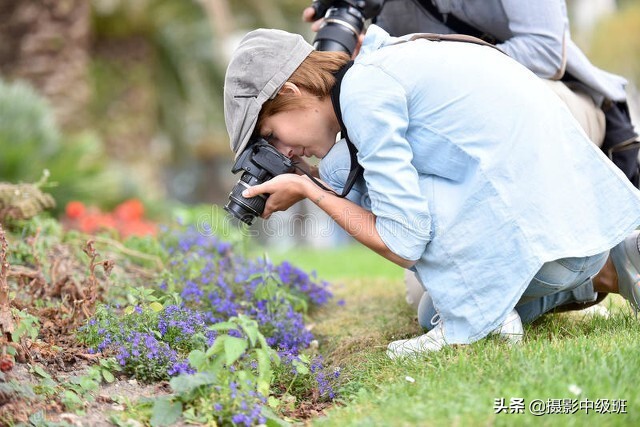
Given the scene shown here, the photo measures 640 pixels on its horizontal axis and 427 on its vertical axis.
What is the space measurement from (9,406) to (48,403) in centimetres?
15

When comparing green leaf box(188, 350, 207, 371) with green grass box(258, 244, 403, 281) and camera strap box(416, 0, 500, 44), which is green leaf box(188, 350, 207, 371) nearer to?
camera strap box(416, 0, 500, 44)

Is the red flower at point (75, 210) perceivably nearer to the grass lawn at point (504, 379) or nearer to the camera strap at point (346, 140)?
the grass lawn at point (504, 379)

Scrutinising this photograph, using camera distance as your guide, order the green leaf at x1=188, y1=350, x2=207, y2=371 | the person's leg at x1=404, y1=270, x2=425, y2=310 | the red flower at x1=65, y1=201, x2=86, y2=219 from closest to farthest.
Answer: the green leaf at x1=188, y1=350, x2=207, y2=371, the person's leg at x1=404, y1=270, x2=425, y2=310, the red flower at x1=65, y1=201, x2=86, y2=219

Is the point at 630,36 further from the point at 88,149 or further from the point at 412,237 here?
the point at 412,237

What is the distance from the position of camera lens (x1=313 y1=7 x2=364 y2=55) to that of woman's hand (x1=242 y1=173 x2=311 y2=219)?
752 mm

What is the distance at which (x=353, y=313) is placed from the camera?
12.7ft

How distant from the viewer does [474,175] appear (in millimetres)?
2664

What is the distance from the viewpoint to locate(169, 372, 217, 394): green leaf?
227 cm

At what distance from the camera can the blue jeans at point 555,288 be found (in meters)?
2.75

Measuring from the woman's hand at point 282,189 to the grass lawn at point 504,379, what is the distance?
2.13 ft

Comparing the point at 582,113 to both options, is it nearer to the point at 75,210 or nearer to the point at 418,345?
the point at 418,345

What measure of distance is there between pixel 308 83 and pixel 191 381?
1.09 metres

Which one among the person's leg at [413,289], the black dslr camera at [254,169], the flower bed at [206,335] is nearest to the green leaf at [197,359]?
the flower bed at [206,335]

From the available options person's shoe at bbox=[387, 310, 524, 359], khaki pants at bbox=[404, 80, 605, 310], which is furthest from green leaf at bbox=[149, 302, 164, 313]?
khaki pants at bbox=[404, 80, 605, 310]
